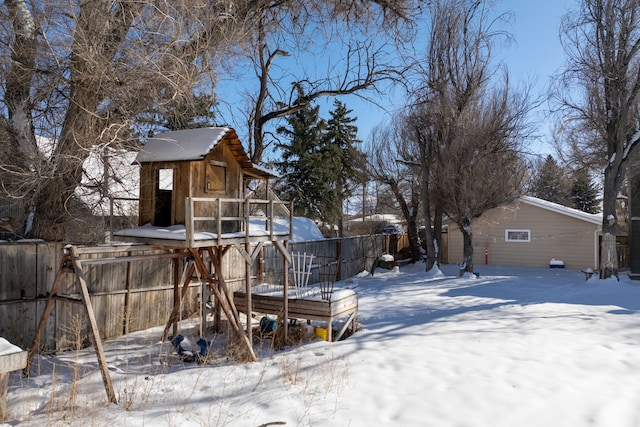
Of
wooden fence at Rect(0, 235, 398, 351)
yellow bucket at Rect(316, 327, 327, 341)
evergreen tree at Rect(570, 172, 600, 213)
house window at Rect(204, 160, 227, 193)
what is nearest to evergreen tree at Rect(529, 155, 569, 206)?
evergreen tree at Rect(570, 172, 600, 213)

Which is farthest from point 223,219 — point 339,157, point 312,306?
point 339,157

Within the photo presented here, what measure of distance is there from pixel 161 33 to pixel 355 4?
551 centimetres

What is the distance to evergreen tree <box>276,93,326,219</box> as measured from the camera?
23984mm

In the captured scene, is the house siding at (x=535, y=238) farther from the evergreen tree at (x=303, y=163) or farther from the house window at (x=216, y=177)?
the house window at (x=216, y=177)

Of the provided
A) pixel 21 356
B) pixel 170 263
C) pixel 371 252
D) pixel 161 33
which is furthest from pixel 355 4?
pixel 371 252

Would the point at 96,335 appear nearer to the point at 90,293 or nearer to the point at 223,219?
the point at 223,219

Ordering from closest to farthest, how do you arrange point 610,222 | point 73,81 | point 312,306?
point 73,81 < point 312,306 < point 610,222

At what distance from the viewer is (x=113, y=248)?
5.90 metres

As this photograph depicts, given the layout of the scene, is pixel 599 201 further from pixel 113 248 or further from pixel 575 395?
pixel 113 248

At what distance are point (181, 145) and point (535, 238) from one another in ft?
59.5

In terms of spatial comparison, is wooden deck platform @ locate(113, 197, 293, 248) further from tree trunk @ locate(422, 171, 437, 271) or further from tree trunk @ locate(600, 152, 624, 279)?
tree trunk @ locate(600, 152, 624, 279)

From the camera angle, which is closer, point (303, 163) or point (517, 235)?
point (517, 235)

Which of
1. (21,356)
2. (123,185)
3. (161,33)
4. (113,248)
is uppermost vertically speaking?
(161,33)

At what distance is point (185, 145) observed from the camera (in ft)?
23.3
